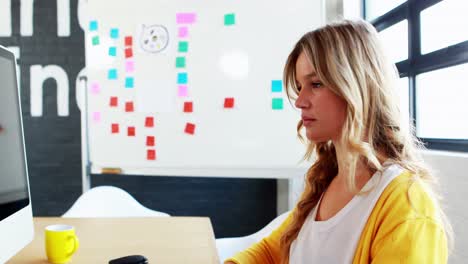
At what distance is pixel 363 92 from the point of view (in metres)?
0.83

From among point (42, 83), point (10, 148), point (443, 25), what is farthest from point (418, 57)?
point (42, 83)

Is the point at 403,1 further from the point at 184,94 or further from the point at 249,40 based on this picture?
the point at 184,94

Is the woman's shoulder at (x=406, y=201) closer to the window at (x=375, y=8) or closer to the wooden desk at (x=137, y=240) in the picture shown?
the wooden desk at (x=137, y=240)

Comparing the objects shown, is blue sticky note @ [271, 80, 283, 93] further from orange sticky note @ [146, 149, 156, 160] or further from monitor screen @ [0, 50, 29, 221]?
Answer: monitor screen @ [0, 50, 29, 221]

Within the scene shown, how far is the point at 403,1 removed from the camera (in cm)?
189

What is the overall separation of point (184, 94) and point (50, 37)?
1.14 metres

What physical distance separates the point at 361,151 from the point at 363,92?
13 centimetres

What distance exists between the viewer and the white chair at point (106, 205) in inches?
68.7

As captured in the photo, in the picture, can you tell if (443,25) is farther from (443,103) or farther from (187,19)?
(187,19)

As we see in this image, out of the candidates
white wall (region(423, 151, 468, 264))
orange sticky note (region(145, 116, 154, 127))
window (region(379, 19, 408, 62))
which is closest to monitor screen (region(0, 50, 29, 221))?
white wall (region(423, 151, 468, 264))

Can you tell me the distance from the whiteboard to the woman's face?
4.06 ft

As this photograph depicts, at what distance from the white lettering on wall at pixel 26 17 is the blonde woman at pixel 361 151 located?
91.4 inches

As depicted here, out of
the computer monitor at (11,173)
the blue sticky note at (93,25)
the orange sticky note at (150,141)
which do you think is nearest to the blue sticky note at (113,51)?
the blue sticky note at (93,25)

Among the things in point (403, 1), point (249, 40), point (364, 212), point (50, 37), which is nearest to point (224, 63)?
point (249, 40)
